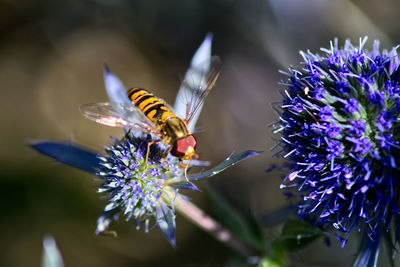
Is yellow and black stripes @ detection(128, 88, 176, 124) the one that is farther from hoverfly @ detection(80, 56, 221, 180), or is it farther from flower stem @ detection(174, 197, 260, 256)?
flower stem @ detection(174, 197, 260, 256)

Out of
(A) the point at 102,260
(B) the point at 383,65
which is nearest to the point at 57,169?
(A) the point at 102,260

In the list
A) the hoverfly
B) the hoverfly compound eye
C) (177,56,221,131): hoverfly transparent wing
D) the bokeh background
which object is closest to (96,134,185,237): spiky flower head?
the hoverfly

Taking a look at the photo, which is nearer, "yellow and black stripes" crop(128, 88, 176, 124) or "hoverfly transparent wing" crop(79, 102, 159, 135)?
"hoverfly transparent wing" crop(79, 102, 159, 135)

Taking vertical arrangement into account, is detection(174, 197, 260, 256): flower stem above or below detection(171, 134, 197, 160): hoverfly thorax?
below

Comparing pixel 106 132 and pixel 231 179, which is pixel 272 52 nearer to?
pixel 231 179

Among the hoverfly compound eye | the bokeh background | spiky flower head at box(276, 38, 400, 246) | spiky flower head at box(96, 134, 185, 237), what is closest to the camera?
spiky flower head at box(276, 38, 400, 246)
